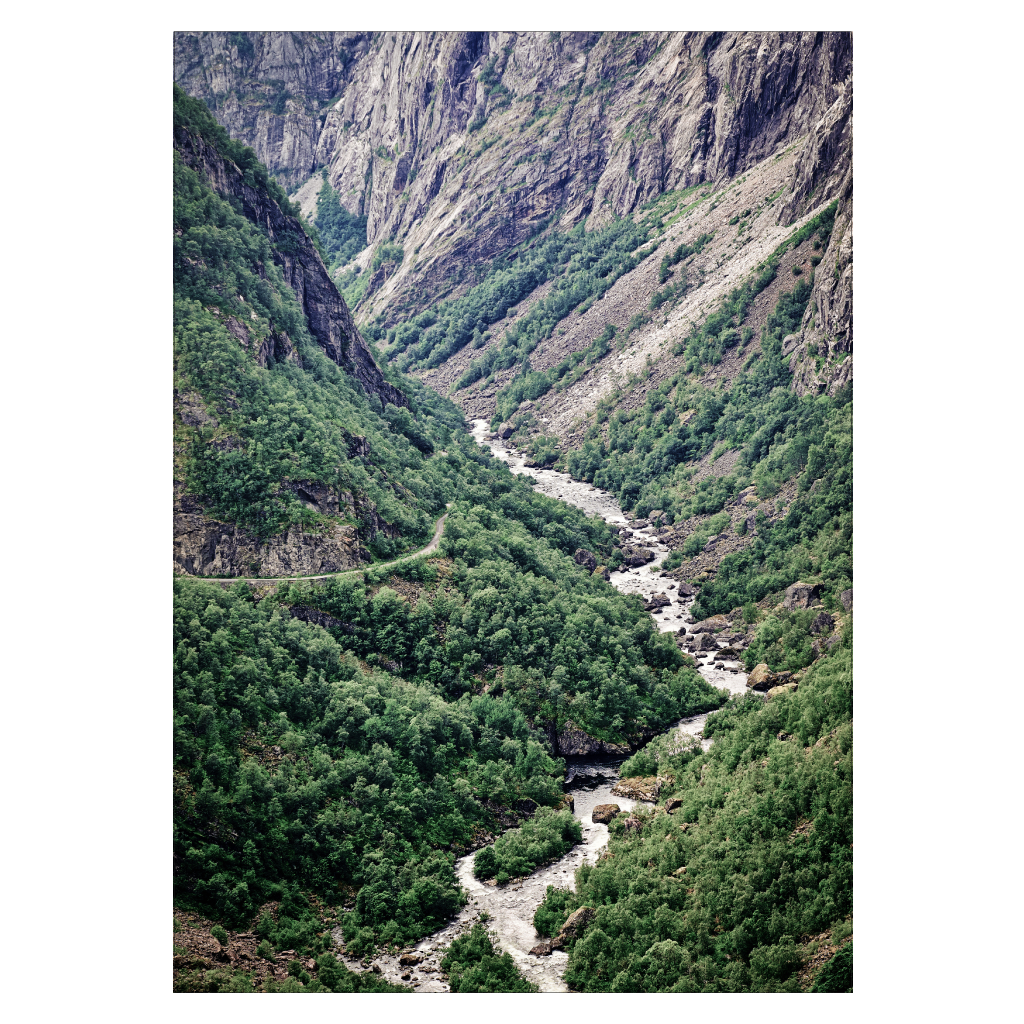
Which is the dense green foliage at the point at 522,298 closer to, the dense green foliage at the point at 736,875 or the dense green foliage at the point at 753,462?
the dense green foliage at the point at 753,462

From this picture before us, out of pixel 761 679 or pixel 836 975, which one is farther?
pixel 761 679

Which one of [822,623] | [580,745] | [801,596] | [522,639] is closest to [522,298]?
[801,596]

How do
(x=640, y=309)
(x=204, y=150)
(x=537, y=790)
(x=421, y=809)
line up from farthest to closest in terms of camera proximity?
(x=640, y=309), (x=204, y=150), (x=537, y=790), (x=421, y=809)

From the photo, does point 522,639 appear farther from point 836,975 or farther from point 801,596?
point 836,975

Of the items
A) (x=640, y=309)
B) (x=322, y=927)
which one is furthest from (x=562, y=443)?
(x=322, y=927)
